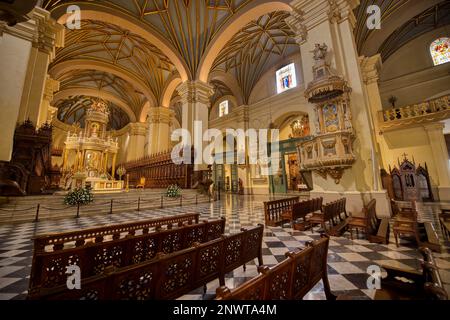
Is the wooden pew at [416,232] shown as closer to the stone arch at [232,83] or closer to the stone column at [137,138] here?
the stone arch at [232,83]

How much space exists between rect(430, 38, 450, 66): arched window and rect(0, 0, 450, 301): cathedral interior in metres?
0.06

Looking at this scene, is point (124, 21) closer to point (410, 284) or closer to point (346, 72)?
point (346, 72)

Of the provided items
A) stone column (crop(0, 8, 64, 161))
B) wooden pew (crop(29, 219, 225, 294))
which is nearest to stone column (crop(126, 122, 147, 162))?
stone column (crop(0, 8, 64, 161))

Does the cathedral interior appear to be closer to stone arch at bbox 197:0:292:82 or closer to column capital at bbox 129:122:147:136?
stone arch at bbox 197:0:292:82

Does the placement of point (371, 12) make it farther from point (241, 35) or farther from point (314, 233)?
point (314, 233)

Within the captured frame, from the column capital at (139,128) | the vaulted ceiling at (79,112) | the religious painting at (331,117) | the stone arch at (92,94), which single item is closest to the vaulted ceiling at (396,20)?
the religious painting at (331,117)

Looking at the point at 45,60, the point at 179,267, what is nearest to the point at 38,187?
the point at 45,60

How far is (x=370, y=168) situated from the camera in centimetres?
542

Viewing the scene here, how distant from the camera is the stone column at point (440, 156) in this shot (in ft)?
29.1

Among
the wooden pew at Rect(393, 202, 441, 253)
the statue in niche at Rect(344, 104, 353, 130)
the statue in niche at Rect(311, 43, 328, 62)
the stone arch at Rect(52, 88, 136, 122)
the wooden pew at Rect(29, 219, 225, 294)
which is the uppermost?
the stone arch at Rect(52, 88, 136, 122)

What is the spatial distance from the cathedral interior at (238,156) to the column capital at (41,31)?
2.2 inches

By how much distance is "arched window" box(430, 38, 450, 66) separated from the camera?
32.2 ft

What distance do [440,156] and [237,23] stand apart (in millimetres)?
11984

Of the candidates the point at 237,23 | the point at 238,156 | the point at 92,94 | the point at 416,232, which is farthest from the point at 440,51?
the point at 92,94
